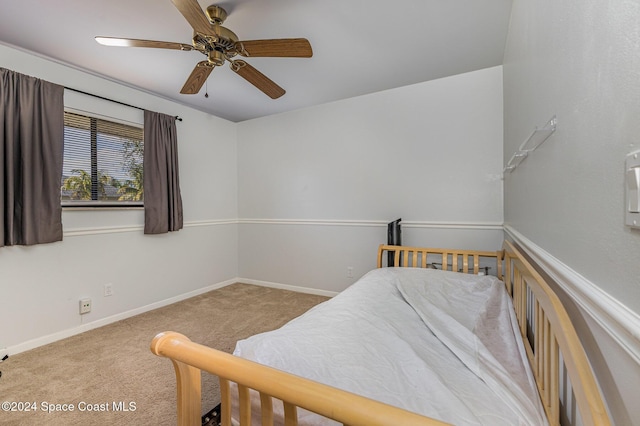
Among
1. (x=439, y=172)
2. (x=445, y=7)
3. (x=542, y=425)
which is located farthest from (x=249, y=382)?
(x=439, y=172)

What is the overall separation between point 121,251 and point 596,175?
352cm

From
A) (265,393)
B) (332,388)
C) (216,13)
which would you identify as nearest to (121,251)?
(216,13)

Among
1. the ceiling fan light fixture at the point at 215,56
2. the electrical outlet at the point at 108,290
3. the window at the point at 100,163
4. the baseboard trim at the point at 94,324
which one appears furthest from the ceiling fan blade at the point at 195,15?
the baseboard trim at the point at 94,324

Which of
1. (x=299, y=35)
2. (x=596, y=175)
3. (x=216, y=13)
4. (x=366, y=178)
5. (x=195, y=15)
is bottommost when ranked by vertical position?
(x=596, y=175)

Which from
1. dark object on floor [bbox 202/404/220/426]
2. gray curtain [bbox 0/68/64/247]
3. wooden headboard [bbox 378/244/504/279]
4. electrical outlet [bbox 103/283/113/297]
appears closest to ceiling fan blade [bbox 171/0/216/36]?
gray curtain [bbox 0/68/64/247]

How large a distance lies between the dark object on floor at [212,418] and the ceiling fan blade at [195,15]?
6.76 ft

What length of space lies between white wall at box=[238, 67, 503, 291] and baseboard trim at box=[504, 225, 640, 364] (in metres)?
2.08

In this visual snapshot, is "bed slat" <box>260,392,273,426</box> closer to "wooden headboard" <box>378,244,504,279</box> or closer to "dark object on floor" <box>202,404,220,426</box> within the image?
"dark object on floor" <box>202,404,220,426</box>

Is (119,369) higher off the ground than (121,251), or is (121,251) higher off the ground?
(121,251)

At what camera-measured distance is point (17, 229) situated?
7.02 ft

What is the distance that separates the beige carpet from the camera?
1.51 meters

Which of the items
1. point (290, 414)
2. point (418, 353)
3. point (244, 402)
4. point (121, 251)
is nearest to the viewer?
point (290, 414)

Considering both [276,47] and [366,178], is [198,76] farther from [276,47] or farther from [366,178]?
[366,178]

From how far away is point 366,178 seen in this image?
323 centimetres
